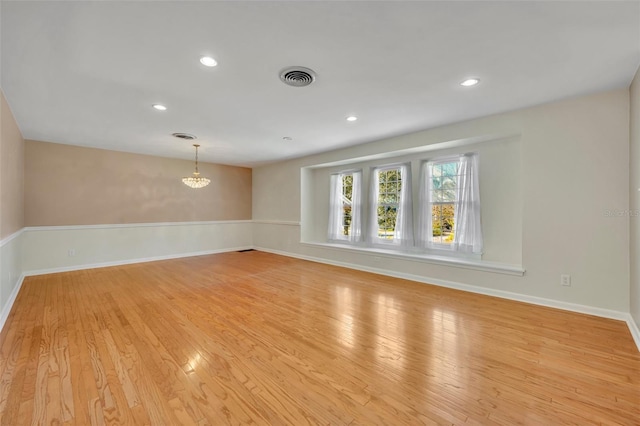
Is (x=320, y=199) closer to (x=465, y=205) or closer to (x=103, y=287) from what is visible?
(x=465, y=205)

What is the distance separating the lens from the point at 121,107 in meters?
3.30

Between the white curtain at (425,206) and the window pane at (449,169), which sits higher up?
the window pane at (449,169)

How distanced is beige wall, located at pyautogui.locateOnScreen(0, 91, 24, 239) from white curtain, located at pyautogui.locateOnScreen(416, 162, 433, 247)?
5.58 metres

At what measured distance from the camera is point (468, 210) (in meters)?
4.12

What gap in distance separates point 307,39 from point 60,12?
1599 millimetres

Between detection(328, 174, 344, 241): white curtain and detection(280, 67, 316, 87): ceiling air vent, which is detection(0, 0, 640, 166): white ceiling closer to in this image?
detection(280, 67, 316, 87): ceiling air vent

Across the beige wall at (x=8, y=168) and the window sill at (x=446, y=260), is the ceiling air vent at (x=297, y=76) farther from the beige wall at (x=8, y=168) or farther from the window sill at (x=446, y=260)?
the window sill at (x=446, y=260)

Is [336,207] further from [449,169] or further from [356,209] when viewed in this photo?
[449,169]

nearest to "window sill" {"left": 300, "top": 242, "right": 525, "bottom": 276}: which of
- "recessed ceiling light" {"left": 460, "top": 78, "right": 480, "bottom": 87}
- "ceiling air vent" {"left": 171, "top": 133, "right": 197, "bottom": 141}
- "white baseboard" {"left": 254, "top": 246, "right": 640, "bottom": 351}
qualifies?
"white baseboard" {"left": 254, "top": 246, "right": 640, "bottom": 351}

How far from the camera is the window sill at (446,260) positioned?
3572mm

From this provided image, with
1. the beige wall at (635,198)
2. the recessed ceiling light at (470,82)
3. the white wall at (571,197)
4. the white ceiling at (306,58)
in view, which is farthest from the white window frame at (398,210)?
the beige wall at (635,198)

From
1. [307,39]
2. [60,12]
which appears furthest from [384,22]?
[60,12]

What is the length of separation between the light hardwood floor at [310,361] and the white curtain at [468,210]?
0.84m

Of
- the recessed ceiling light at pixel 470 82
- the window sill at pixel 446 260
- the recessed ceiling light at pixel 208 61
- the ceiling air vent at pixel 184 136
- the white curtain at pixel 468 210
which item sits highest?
the ceiling air vent at pixel 184 136
